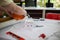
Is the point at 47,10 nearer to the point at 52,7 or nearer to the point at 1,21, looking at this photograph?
the point at 52,7

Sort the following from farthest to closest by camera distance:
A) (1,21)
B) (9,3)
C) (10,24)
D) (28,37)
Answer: (10,24) < (1,21) < (28,37) < (9,3)

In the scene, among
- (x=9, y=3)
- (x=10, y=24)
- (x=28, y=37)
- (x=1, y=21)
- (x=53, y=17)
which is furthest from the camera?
(x=53, y=17)

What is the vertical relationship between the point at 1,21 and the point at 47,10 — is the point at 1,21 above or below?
above

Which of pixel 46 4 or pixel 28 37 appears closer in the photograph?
pixel 28 37

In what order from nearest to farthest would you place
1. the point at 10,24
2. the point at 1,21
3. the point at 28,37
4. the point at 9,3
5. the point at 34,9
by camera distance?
the point at 9,3 < the point at 28,37 < the point at 1,21 < the point at 10,24 < the point at 34,9

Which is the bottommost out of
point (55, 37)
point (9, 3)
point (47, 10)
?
point (47, 10)

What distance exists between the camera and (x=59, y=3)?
3.18 metres

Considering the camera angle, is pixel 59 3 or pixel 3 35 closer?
pixel 3 35

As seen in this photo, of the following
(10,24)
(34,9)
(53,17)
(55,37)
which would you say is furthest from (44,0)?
(55,37)

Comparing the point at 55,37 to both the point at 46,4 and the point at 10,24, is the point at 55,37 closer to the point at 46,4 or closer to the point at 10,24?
the point at 10,24

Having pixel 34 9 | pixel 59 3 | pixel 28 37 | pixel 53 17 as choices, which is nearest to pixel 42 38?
pixel 28 37

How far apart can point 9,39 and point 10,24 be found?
16.2 inches

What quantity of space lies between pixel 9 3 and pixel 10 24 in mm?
505

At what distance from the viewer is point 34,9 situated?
10.2 feet
